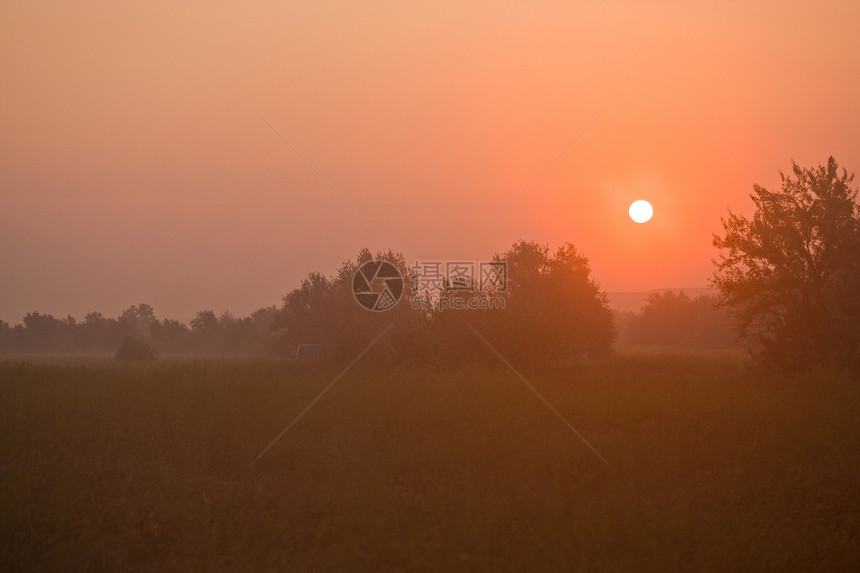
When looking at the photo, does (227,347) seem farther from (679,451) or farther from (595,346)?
(679,451)

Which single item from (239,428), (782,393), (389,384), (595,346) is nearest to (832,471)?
(782,393)

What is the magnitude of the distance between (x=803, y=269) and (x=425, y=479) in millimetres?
20268

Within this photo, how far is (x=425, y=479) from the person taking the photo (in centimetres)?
955

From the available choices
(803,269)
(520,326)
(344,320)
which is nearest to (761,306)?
(803,269)

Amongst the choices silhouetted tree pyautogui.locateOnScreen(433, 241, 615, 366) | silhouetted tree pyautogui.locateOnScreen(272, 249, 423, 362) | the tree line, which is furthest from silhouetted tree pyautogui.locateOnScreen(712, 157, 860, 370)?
silhouetted tree pyautogui.locateOnScreen(272, 249, 423, 362)

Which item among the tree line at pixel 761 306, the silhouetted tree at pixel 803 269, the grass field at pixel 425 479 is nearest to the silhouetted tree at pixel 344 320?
the tree line at pixel 761 306

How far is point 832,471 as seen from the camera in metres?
9.69

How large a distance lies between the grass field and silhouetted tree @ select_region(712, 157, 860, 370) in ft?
25.4

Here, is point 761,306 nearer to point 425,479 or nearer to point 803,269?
point 803,269

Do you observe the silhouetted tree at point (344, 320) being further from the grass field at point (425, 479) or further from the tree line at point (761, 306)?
the grass field at point (425, 479)

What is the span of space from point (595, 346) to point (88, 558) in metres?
36.5

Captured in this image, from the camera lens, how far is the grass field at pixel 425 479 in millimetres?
7457

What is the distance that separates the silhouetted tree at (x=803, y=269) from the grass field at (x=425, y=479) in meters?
7.74

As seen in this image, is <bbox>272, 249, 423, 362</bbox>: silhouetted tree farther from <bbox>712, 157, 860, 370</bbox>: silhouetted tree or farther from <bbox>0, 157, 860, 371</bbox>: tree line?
<bbox>712, 157, 860, 370</bbox>: silhouetted tree
